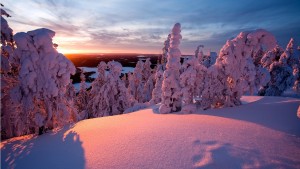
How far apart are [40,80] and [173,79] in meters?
9.19

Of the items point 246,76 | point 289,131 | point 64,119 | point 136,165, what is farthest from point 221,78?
point 64,119

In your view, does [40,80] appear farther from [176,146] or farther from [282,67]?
[282,67]

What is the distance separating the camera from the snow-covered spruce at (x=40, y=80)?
10.2 meters

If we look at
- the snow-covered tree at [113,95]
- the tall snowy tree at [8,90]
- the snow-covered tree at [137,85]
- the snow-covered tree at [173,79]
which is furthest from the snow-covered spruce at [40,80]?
the snow-covered tree at [137,85]

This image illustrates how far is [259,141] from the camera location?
6.64 metres

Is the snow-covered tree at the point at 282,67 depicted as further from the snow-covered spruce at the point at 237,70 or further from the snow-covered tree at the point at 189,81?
the snow-covered tree at the point at 189,81

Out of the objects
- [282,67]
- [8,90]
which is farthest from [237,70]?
[282,67]

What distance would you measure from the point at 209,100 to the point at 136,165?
352 inches

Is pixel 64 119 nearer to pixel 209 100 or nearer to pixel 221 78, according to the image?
pixel 209 100

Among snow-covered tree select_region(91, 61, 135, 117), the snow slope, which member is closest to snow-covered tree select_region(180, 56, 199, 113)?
the snow slope

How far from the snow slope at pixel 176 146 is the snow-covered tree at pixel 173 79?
5.60 m

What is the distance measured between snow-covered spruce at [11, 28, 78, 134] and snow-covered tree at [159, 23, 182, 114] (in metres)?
7.20

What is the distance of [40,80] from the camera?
10633mm

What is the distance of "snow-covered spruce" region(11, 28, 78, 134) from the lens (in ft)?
33.6
